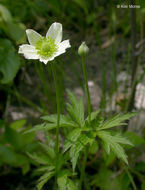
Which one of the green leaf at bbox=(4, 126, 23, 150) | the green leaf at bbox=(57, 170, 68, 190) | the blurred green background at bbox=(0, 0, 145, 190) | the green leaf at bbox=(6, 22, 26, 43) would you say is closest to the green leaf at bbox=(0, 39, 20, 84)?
the blurred green background at bbox=(0, 0, 145, 190)

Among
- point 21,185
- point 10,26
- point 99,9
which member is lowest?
point 21,185

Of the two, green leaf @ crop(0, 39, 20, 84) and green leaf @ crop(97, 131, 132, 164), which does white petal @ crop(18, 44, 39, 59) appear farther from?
green leaf @ crop(0, 39, 20, 84)

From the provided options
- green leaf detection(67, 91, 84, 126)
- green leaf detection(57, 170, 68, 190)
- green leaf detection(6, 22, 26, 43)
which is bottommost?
green leaf detection(57, 170, 68, 190)

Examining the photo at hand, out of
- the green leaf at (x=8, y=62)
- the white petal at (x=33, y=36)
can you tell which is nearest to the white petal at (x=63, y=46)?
the white petal at (x=33, y=36)

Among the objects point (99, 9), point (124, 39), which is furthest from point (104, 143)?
point (99, 9)

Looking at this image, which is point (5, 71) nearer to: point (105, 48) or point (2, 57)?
point (2, 57)

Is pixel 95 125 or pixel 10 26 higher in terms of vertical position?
pixel 10 26
